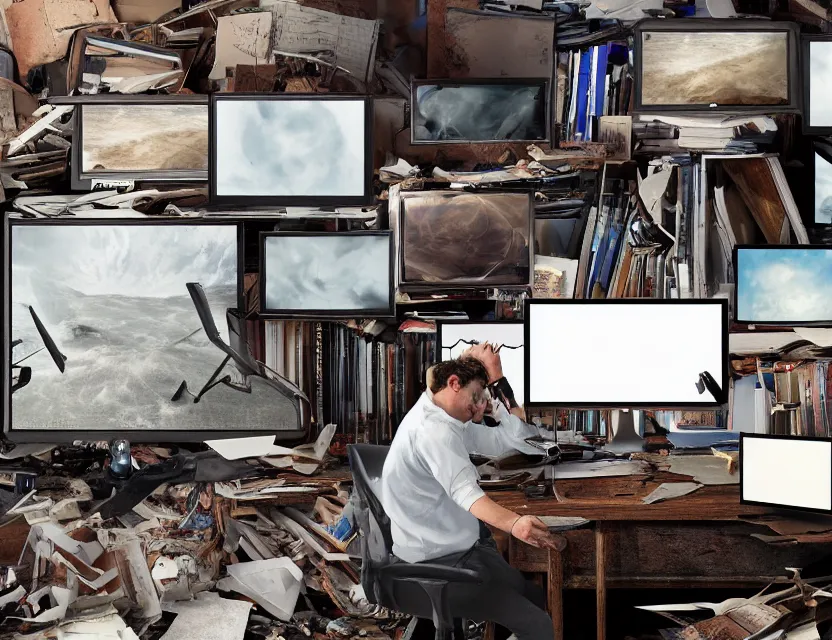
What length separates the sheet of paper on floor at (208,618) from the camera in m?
2.37

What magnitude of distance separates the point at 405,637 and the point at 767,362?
1.25 m

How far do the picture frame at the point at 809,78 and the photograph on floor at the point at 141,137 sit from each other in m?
1.67

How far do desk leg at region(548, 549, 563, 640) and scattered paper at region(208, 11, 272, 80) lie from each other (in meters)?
1.57

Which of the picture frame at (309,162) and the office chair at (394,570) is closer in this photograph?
the office chair at (394,570)

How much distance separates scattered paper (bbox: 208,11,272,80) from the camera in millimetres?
2592

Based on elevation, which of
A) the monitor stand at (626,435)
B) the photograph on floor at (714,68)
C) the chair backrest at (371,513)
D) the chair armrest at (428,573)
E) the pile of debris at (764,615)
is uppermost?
the photograph on floor at (714,68)

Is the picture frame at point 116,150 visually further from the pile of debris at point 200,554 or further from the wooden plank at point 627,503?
the wooden plank at point 627,503

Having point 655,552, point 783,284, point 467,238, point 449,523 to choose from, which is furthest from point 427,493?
point 783,284

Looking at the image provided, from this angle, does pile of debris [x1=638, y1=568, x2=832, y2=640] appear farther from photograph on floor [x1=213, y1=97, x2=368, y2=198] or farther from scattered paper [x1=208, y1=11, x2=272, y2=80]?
scattered paper [x1=208, y1=11, x2=272, y2=80]

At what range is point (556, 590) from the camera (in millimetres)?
2266

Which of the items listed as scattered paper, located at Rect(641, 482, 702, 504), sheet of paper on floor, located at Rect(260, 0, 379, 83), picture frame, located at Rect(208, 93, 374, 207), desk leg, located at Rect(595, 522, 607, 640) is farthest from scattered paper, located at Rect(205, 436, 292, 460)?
sheet of paper on floor, located at Rect(260, 0, 379, 83)

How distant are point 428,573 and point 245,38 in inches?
61.2

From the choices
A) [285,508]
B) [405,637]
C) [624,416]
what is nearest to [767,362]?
[624,416]

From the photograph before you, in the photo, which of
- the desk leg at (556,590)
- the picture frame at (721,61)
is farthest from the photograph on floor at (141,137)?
the desk leg at (556,590)
